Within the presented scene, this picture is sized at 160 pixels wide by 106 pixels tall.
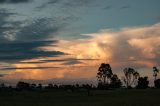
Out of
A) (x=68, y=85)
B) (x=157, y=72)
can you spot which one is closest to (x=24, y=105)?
(x=68, y=85)

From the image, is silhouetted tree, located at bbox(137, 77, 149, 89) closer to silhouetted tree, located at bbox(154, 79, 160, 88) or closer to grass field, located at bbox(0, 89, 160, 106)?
silhouetted tree, located at bbox(154, 79, 160, 88)

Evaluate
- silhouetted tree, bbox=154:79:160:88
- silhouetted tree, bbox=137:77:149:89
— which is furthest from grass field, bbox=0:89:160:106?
silhouetted tree, bbox=154:79:160:88

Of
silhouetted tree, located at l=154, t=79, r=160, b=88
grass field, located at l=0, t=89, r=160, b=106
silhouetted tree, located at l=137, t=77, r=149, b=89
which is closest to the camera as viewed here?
grass field, located at l=0, t=89, r=160, b=106

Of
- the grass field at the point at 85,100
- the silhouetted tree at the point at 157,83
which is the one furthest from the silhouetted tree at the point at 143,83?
the grass field at the point at 85,100

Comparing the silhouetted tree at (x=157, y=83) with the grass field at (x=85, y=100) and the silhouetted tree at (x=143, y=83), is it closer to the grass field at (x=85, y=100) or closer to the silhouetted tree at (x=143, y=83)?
the silhouetted tree at (x=143, y=83)

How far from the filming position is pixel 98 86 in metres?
131

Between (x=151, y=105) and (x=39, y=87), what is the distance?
9444 cm

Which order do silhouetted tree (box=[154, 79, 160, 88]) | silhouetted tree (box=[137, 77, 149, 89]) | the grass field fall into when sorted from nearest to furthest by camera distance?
the grass field, silhouetted tree (box=[137, 77, 149, 89]), silhouetted tree (box=[154, 79, 160, 88])

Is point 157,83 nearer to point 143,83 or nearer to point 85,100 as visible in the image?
point 143,83

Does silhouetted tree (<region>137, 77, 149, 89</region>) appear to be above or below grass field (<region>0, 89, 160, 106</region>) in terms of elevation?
above

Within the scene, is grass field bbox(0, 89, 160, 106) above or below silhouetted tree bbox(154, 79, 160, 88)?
below

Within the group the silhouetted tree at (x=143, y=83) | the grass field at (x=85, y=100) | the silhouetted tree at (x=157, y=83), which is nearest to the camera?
the grass field at (x=85, y=100)

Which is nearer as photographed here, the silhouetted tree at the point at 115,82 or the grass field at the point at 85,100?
the grass field at the point at 85,100

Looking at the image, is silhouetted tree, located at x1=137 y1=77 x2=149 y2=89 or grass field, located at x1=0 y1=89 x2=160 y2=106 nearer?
grass field, located at x1=0 y1=89 x2=160 y2=106
